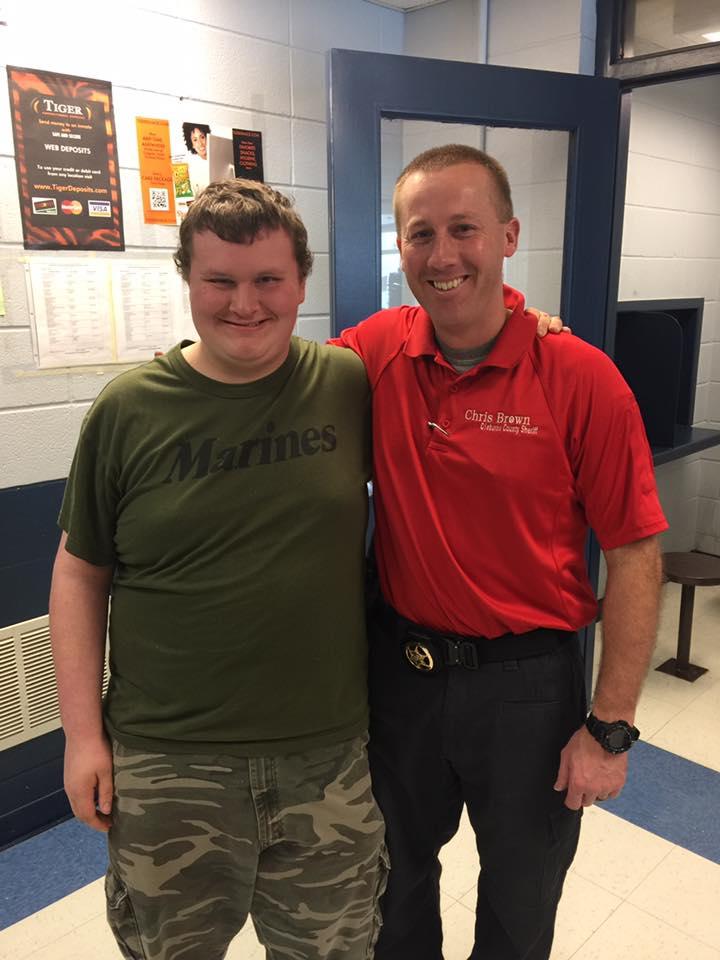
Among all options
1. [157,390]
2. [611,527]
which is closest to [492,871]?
[611,527]

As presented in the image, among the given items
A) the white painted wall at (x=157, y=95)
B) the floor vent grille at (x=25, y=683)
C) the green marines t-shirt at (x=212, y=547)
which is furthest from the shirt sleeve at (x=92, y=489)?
the floor vent grille at (x=25, y=683)

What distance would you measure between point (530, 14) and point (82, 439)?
7.30 ft

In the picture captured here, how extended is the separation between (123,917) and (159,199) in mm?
1800

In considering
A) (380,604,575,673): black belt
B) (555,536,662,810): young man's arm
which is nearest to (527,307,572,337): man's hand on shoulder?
(555,536,662,810): young man's arm

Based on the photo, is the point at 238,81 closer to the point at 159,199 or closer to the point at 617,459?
the point at 159,199

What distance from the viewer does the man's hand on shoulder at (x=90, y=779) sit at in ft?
4.02

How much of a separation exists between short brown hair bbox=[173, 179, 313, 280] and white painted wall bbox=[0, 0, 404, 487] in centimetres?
107

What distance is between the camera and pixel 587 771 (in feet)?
4.31

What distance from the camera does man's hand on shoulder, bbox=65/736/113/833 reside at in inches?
48.3

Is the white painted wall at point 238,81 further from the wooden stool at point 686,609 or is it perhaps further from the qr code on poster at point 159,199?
the wooden stool at point 686,609

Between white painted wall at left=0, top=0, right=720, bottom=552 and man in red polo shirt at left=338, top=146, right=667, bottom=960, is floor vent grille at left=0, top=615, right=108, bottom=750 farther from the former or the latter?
man in red polo shirt at left=338, top=146, right=667, bottom=960

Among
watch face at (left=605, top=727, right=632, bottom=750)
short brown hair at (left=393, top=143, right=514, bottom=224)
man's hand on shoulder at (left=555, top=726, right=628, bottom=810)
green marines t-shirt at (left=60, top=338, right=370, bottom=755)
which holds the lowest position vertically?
man's hand on shoulder at (left=555, top=726, right=628, bottom=810)

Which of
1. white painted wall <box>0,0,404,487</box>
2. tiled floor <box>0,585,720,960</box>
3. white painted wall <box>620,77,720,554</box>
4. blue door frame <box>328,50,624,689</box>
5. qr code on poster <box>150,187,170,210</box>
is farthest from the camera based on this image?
white painted wall <box>620,77,720,554</box>

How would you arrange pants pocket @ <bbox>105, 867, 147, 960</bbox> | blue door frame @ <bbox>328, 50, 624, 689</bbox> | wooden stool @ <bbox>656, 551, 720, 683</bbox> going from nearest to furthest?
pants pocket @ <bbox>105, 867, 147, 960</bbox> → blue door frame @ <bbox>328, 50, 624, 689</bbox> → wooden stool @ <bbox>656, 551, 720, 683</bbox>
